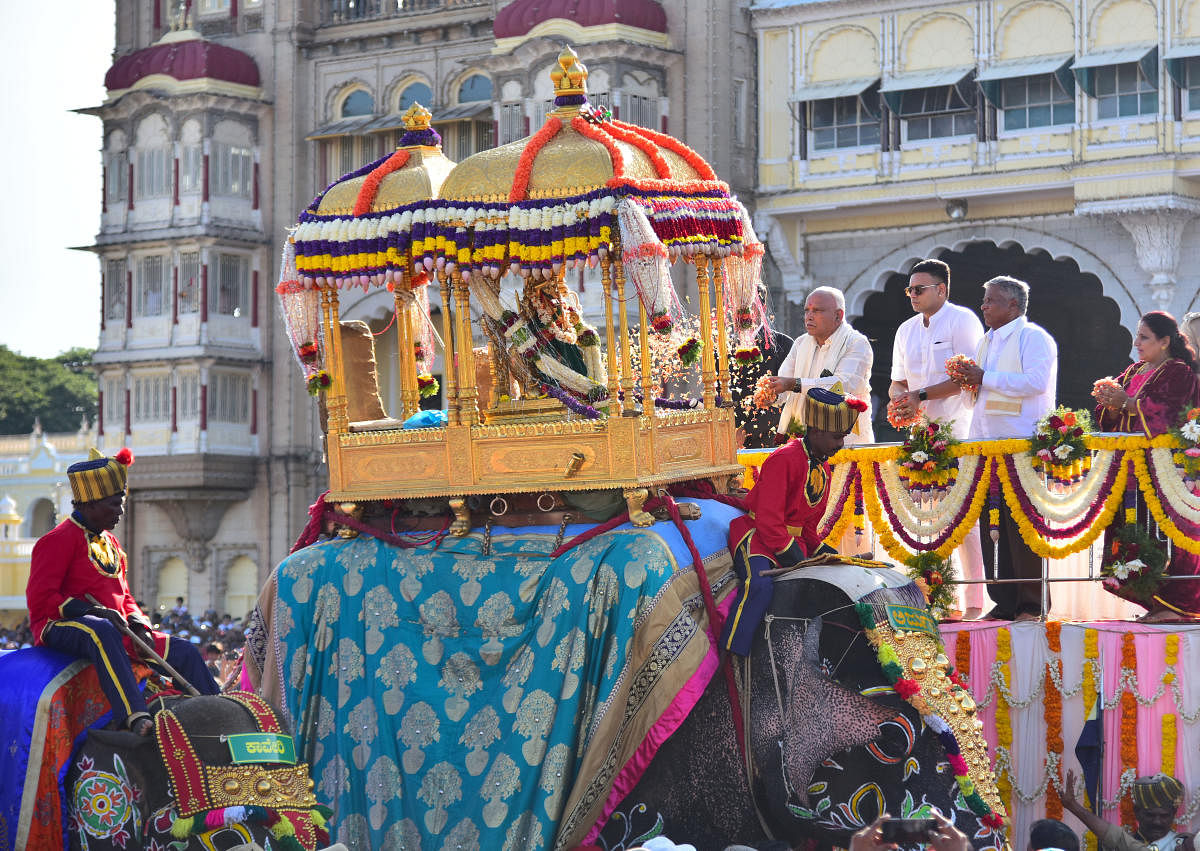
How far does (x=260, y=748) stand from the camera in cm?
841

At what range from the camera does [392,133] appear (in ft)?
106

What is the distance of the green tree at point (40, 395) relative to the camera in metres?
62.5

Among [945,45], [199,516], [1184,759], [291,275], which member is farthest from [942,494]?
[199,516]

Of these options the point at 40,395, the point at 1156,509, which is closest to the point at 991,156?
the point at 1156,509

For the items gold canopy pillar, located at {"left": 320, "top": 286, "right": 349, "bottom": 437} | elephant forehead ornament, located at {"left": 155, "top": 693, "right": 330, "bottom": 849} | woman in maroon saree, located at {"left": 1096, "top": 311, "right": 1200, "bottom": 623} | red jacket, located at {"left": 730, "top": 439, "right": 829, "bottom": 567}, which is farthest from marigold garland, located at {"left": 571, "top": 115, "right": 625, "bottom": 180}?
elephant forehead ornament, located at {"left": 155, "top": 693, "right": 330, "bottom": 849}

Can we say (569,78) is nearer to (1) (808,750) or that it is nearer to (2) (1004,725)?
(1) (808,750)

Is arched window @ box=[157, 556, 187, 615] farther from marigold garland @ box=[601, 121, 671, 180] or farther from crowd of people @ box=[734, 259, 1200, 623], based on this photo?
marigold garland @ box=[601, 121, 671, 180]

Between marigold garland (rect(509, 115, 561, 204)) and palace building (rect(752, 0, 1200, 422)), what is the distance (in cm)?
1594

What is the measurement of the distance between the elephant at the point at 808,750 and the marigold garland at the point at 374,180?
332cm

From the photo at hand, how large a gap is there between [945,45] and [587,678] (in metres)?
18.4

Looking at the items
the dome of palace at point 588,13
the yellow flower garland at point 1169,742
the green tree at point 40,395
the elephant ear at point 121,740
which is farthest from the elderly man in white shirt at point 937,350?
the green tree at point 40,395

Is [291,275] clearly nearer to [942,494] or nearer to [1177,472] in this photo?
[942,494]

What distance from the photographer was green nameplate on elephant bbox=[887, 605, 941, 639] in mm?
9609

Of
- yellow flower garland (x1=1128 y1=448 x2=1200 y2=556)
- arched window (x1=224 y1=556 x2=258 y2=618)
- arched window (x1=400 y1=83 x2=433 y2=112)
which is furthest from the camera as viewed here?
arched window (x1=224 y1=556 x2=258 y2=618)
